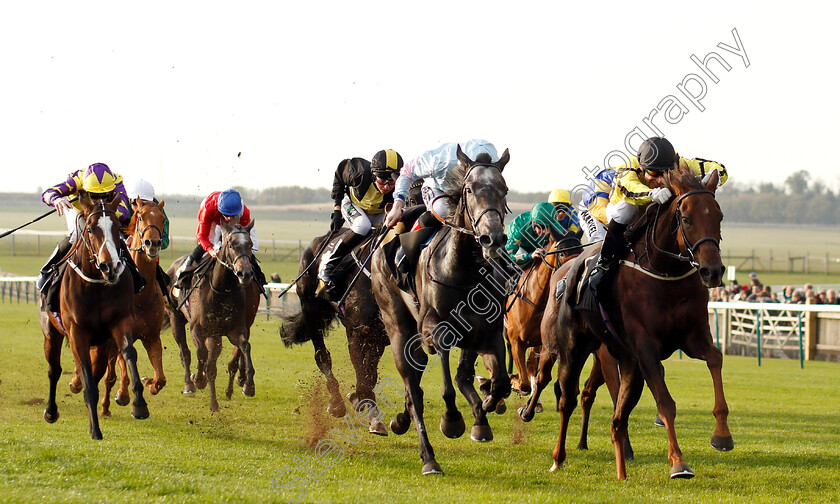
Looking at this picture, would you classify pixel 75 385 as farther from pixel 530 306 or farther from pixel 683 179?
pixel 683 179

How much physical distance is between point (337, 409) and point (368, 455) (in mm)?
1474

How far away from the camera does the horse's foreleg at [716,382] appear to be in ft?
17.1

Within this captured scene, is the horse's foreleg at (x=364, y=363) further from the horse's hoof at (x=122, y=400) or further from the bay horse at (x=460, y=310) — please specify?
the horse's hoof at (x=122, y=400)

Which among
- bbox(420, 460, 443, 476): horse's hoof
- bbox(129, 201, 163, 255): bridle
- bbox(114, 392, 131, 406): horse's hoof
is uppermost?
bbox(129, 201, 163, 255): bridle

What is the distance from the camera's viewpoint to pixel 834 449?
6953 millimetres

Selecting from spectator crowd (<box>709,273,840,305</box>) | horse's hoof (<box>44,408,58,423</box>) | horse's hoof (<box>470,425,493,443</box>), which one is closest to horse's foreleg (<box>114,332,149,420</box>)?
horse's hoof (<box>44,408,58,423</box>)

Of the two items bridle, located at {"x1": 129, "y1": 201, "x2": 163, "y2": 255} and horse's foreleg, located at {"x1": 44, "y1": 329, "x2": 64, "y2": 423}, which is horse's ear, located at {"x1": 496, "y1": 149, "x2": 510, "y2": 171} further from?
horse's foreleg, located at {"x1": 44, "y1": 329, "x2": 64, "y2": 423}

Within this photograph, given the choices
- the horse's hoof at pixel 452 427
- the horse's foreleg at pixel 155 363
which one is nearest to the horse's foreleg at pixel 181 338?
the horse's foreleg at pixel 155 363

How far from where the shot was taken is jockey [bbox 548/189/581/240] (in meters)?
8.88

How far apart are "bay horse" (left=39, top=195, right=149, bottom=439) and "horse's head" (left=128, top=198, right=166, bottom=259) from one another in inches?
35.2

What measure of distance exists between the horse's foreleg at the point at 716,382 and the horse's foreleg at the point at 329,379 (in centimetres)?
329

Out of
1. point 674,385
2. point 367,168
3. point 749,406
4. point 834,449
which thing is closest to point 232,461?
point 367,168

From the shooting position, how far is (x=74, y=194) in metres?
7.91

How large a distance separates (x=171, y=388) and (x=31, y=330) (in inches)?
362
